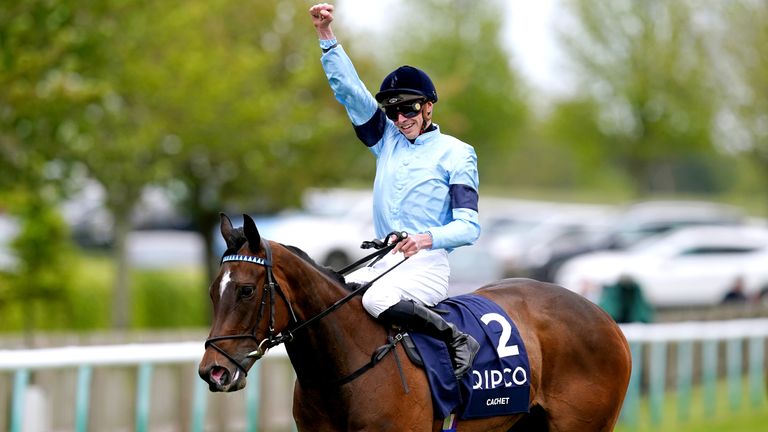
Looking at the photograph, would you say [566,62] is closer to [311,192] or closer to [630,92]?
[630,92]

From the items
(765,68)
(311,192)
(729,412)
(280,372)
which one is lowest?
(729,412)

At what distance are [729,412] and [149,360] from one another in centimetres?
687

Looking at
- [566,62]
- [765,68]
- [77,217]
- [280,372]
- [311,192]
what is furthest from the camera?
[566,62]

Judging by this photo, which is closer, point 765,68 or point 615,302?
point 615,302

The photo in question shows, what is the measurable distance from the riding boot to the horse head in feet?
1.77

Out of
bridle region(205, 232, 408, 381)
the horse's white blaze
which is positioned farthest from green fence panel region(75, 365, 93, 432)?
the horse's white blaze

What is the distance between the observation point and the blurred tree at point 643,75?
106 ft

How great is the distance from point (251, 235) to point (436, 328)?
1.02 meters

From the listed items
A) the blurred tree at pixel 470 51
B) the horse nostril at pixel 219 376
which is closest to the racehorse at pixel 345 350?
the horse nostril at pixel 219 376

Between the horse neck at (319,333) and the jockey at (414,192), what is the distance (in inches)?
6.2

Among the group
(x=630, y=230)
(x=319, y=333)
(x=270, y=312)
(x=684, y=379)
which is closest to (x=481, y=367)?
(x=319, y=333)

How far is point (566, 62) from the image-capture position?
3566 centimetres

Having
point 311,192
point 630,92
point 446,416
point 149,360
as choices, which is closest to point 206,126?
point 311,192

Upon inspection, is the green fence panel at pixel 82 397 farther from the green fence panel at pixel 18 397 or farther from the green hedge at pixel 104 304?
the green hedge at pixel 104 304
